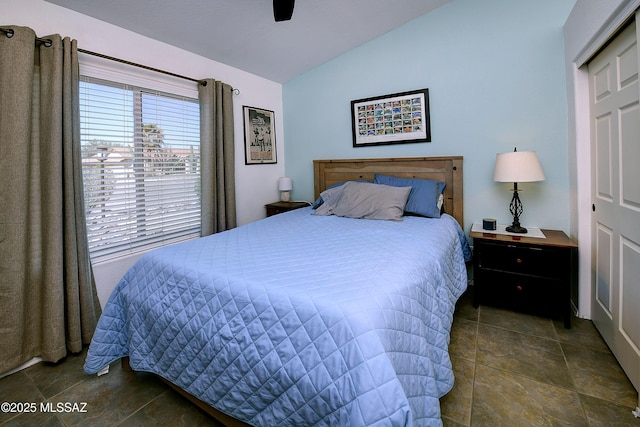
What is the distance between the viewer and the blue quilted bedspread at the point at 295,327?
3.30 ft

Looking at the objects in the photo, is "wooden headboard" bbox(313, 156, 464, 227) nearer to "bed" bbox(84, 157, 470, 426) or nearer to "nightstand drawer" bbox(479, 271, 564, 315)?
"nightstand drawer" bbox(479, 271, 564, 315)

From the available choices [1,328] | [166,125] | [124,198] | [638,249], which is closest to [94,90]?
[166,125]

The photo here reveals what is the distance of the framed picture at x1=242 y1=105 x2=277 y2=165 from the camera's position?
3.45 meters

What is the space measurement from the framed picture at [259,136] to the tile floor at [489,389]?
233cm

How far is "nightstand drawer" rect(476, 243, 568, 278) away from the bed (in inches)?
21.9

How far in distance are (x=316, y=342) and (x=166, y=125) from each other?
2474mm

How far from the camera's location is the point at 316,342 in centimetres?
106

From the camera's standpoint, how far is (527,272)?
7.52 feet

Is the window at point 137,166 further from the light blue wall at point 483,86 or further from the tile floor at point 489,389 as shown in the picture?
the light blue wall at point 483,86

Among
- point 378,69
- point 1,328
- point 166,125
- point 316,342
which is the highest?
point 378,69

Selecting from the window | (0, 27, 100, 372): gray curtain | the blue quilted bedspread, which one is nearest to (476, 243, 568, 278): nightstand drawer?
the blue quilted bedspread

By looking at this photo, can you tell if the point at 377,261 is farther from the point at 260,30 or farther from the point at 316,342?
the point at 260,30

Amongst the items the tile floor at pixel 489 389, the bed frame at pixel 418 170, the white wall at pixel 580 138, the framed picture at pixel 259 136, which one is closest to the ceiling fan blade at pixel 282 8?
the framed picture at pixel 259 136

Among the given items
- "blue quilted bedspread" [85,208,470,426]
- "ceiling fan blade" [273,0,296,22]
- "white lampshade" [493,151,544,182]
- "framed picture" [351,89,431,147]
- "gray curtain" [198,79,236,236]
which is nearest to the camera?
"blue quilted bedspread" [85,208,470,426]
